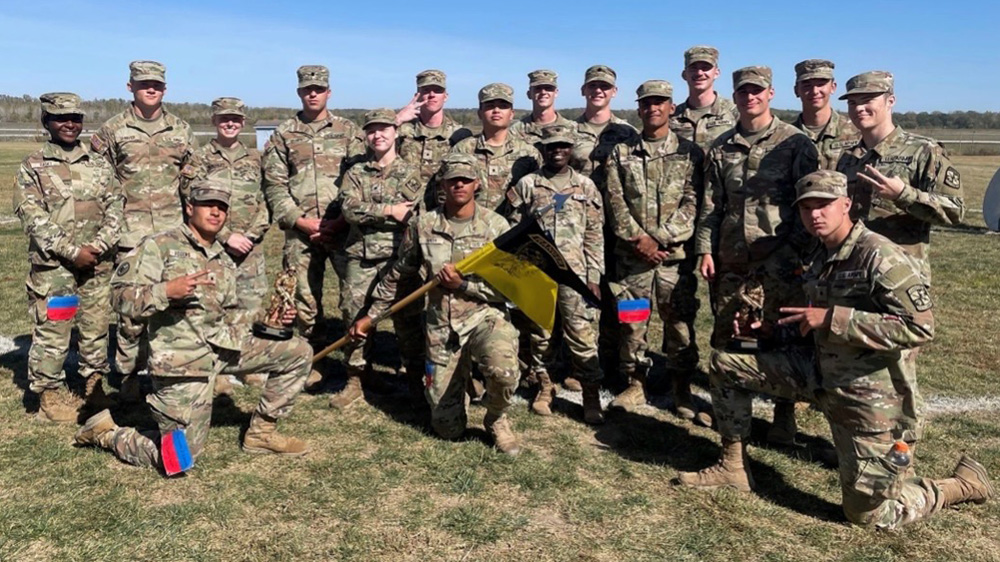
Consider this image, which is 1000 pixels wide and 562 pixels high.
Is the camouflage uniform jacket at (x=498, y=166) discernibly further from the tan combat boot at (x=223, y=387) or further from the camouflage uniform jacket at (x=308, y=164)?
the tan combat boot at (x=223, y=387)

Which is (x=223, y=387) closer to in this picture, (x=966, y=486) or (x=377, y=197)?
(x=377, y=197)

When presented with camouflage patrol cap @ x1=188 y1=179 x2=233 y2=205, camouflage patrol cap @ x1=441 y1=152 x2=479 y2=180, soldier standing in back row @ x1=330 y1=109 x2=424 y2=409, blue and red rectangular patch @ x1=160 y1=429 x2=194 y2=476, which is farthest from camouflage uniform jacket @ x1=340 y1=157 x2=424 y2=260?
blue and red rectangular patch @ x1=160 y1=429 x2=194 y2=476

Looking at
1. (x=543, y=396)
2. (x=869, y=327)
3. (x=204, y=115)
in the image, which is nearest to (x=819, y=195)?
(x=869, y=327)

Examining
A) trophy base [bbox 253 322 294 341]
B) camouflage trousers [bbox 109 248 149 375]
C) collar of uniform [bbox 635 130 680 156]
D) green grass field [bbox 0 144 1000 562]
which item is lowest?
green grass field [bbox 0 144 1000 562]

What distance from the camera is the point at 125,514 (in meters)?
4.71

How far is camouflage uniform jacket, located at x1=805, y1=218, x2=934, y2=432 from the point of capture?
423 centimetres

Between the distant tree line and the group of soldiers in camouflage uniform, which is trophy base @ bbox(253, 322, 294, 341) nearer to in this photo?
the group of soldiers in camouflage uniform

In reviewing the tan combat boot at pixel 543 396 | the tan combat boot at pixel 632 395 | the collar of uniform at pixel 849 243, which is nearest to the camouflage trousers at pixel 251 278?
the tan combat boot at pixel 543 396

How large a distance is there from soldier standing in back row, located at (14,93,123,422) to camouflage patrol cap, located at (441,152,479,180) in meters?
2.89

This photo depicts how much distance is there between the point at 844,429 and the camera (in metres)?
4.58

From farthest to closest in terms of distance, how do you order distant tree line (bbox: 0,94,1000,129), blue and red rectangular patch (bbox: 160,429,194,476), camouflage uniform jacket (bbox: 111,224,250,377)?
distant tree line (bbox: 0,94,1000,129) < blue and red rectangular patch (bbox: 160,429,194,476) < camouflage uniform jacket (bbox: 111,224,250,377)

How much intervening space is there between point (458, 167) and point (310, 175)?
2002 mm

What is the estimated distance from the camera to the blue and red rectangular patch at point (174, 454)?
514 cm

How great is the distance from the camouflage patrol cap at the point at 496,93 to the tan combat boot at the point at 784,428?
3.39m
